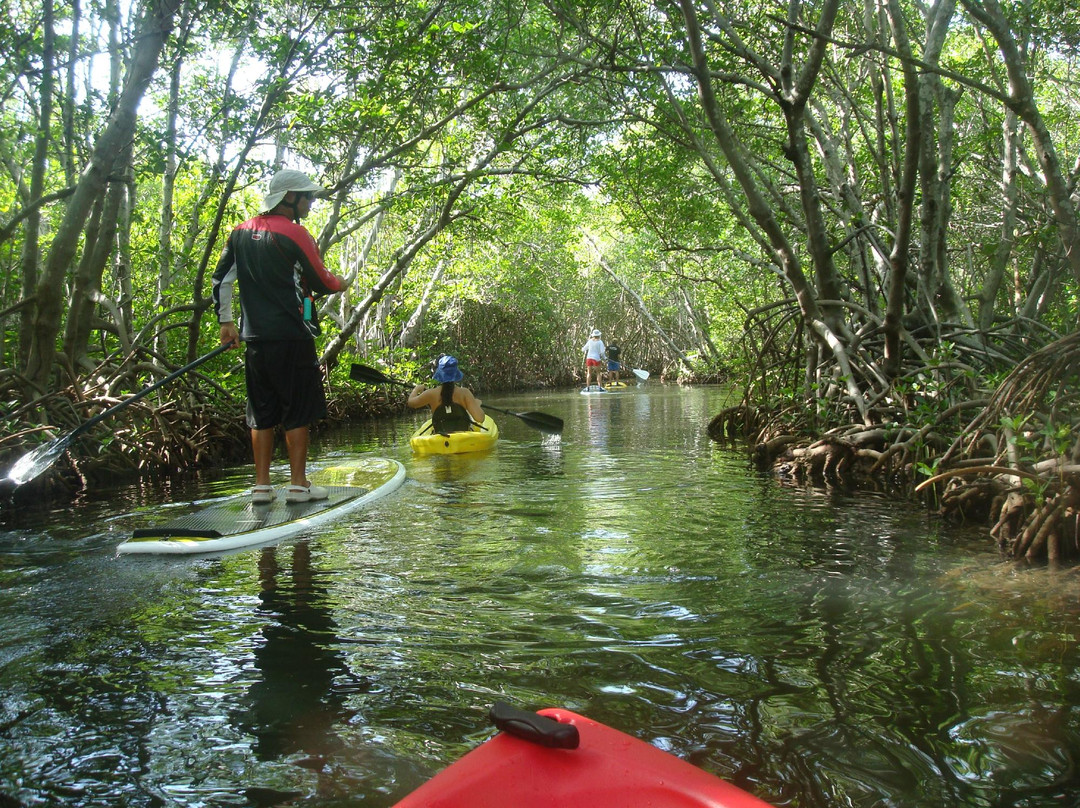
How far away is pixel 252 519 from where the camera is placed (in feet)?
15.2

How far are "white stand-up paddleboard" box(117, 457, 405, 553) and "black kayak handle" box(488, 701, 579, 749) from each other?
10.2 ft

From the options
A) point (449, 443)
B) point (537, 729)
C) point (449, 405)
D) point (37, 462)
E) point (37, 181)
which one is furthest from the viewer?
point (449, 405)

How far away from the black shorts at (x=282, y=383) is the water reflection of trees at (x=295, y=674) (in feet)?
4.43

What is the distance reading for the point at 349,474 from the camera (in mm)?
6504

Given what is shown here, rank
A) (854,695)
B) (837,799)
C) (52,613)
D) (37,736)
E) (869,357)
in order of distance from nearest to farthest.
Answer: (837,799) → (37,736) → (854,695) → (52,613) → (869,357)

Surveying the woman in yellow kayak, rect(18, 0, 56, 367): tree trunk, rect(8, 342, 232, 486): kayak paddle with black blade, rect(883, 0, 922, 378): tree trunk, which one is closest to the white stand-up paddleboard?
rect(8, 342, 232, 486): kayak paddle with black blade

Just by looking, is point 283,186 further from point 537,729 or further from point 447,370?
point 537,729

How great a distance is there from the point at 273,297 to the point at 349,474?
2.16 metres

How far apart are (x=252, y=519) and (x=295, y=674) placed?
2.22 metres

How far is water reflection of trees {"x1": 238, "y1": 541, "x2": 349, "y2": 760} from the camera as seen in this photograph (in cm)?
219

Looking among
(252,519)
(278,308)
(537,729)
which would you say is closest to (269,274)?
(278,308)

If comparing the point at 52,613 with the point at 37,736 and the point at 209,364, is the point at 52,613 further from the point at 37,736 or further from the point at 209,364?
the point at 209,364

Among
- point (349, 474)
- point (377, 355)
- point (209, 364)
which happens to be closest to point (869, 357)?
point (349, 474)

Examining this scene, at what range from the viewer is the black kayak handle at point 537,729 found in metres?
1.44
